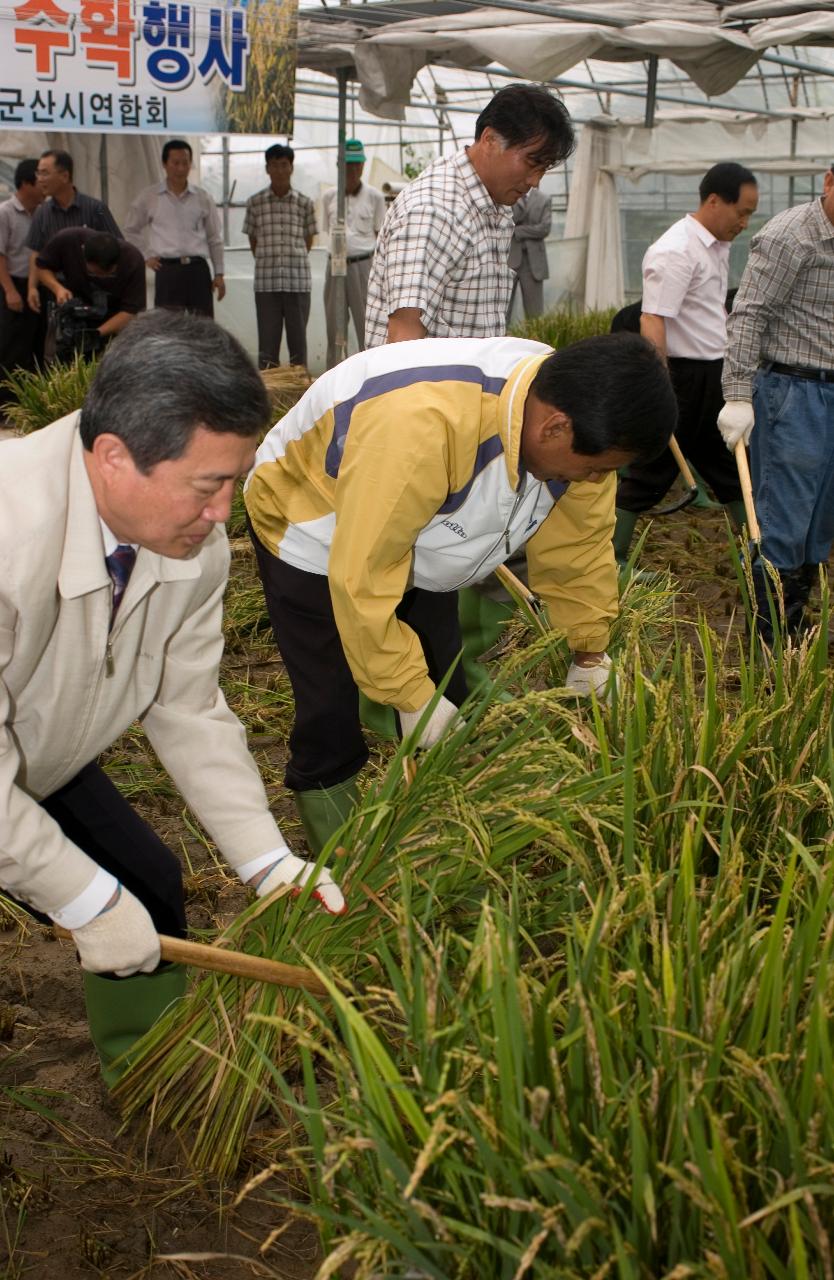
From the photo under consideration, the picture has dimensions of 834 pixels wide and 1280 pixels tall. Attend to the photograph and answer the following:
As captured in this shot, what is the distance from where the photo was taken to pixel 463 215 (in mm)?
3598

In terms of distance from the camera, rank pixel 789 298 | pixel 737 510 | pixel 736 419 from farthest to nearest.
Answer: pixel 737 510 → pixel 736 419 → pixel 789 298

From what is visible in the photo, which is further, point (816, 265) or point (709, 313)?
point (709, 313)

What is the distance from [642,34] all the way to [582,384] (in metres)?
6.87

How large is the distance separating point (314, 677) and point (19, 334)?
20.3 ft

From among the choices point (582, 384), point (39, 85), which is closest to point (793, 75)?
point (39, 85)

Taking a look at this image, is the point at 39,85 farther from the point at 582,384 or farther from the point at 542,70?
the point at 582,384

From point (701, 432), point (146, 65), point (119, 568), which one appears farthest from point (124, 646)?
point (146, 65)

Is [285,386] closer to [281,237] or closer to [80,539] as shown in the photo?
[281,237]

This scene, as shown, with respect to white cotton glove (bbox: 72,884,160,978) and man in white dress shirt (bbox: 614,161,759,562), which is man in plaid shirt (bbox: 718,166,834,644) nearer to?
man in white dress shirt (bbox: 614,161,759,562)

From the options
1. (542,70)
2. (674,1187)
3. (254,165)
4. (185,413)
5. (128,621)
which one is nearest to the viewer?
(674,1187)

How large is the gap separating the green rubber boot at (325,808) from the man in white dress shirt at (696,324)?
2.42m

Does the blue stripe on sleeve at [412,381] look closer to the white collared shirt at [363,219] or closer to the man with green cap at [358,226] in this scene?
the man with green cap at [358,226]

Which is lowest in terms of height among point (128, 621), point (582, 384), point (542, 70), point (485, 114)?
point (128, 621)

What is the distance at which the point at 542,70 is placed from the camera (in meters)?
7.95
